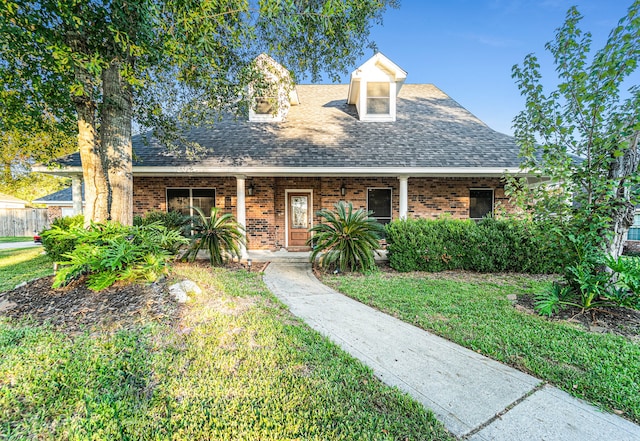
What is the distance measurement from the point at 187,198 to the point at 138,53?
6.04 m

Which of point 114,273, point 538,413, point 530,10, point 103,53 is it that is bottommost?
point 538,413

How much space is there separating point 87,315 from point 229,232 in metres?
4.00

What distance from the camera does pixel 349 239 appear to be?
6355mm

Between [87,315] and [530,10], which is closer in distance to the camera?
[87,315]

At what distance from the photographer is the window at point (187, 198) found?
29.7 ft

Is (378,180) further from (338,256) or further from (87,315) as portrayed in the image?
(87,315)

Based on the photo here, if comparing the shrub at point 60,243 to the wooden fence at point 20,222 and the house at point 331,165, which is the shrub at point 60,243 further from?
the wooden fence at point 20,222

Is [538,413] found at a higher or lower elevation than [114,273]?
lower

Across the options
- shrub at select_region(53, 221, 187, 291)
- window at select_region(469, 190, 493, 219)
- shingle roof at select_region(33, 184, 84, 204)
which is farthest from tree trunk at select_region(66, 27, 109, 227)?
shingle roof at select_region(33, 184, 84, 204)

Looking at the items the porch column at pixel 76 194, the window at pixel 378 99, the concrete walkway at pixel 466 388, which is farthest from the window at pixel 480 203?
the porch column at pixel 76 194

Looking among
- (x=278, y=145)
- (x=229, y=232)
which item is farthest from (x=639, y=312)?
(x=278, y=145)

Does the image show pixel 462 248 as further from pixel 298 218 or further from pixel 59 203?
pixel 59 203

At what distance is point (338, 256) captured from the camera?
255 inches

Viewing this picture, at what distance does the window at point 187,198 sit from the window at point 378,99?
6417 millimetres
